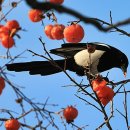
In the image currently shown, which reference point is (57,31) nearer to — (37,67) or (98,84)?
(98,84)

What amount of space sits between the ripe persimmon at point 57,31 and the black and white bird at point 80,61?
1169 millimetres

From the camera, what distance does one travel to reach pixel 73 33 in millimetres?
3721

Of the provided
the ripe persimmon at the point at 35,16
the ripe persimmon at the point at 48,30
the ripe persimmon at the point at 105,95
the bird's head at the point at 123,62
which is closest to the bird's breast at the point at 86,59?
the bird's head at the point at 123,62

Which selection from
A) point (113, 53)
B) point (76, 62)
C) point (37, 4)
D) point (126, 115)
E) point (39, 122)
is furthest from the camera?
point (113, 53)

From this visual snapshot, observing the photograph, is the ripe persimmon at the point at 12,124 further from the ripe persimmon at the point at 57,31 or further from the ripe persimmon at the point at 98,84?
the ripe persimmon at the point at 57,31

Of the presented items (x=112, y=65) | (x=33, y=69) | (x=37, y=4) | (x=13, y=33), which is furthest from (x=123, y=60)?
(x=37, y=4)

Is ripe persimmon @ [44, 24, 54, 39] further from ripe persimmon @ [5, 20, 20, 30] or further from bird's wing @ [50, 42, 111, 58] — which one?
bird's wing @ [50, 42, 111, 58]

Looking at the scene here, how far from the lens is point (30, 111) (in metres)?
3.24

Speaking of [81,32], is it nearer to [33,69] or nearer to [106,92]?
[106,92]

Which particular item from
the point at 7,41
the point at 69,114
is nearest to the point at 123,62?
the point at 69,114

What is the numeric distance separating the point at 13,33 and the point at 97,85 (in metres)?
1.10

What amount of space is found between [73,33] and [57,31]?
190mm

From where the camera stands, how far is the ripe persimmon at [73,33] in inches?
146

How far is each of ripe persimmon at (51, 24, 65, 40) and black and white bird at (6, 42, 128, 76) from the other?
1.17m
